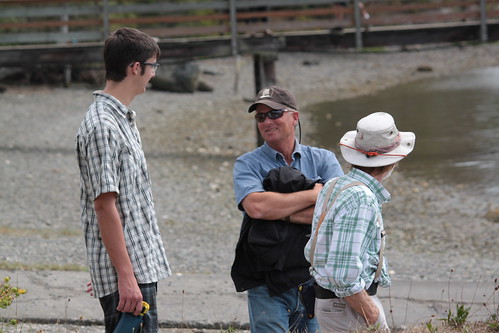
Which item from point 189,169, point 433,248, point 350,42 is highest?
point 350,42

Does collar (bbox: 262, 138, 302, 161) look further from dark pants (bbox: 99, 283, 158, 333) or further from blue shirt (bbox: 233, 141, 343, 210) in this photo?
dark pants (bbox: 99, 283, 158, 333)

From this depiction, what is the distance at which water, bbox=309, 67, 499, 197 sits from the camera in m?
16.3

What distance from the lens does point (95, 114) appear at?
3723 millimetres

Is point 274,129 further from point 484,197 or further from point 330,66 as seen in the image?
point 330,66

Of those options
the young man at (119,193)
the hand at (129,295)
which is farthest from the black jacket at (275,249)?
the hand at (129,295)

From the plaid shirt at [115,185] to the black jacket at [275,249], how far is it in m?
0.63

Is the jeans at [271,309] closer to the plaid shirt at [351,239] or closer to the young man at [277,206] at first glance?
the young man at [277,206]

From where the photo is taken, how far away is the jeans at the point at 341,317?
3914 millimetres

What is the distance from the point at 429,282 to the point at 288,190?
13.2 ft

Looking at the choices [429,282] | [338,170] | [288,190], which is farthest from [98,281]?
[429,282]

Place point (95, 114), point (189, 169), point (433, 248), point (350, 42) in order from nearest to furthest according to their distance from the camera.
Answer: point (95, 114) < point (433, 248) < point (189, 169) < point (350, 42)

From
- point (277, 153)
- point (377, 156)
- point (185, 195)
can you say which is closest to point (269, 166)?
point (277, 153)

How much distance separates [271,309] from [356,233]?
92 centimetres

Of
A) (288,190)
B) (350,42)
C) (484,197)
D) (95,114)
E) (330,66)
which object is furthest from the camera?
(330,66)
